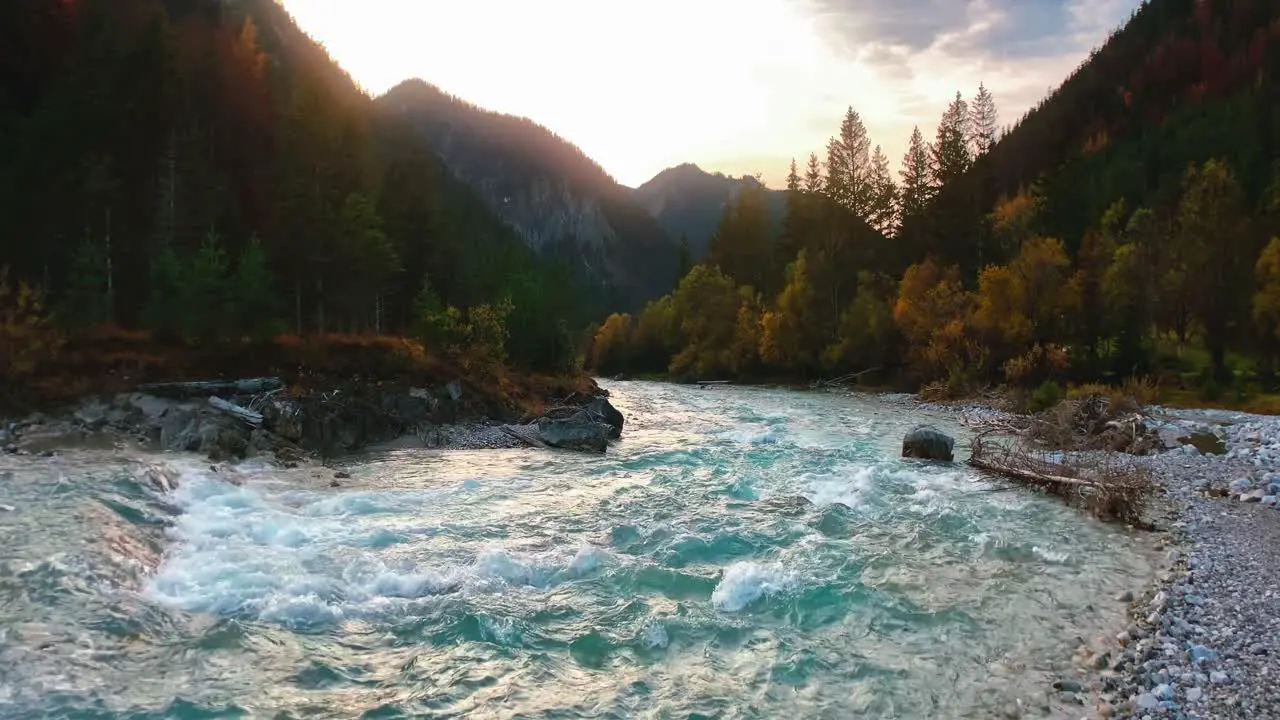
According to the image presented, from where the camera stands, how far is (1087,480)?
1698 centimetres

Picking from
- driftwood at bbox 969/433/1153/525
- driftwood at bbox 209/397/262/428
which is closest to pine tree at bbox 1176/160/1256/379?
driftwood at bbox 969/433/1153/525

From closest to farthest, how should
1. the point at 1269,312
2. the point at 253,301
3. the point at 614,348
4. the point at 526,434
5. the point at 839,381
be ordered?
the point at 526,434
the point at 253,301
the point at 1269,312
the point at 839,381
the point at 614,348

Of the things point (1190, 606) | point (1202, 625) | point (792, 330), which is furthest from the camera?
point (792, 330)

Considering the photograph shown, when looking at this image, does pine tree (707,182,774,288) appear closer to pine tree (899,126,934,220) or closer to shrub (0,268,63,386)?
pine tree (899,126,934,220)

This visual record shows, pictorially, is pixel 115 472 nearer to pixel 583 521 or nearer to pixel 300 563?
pixel 300 563

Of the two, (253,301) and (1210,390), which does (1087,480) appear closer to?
(1210,390)

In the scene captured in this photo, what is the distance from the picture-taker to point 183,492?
15664mm

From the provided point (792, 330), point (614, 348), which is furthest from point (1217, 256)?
point (614, 348)

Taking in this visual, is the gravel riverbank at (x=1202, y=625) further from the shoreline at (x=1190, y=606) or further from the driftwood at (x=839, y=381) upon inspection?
the driftwood at (x=839, y=381)

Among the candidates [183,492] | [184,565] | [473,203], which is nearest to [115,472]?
[183,492]

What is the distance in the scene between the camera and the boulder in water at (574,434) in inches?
1058

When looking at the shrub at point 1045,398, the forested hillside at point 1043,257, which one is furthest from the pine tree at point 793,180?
the shrub at point 1045,398

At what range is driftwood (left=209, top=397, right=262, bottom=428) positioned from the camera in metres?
23.3

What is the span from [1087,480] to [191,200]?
44.3 metres
